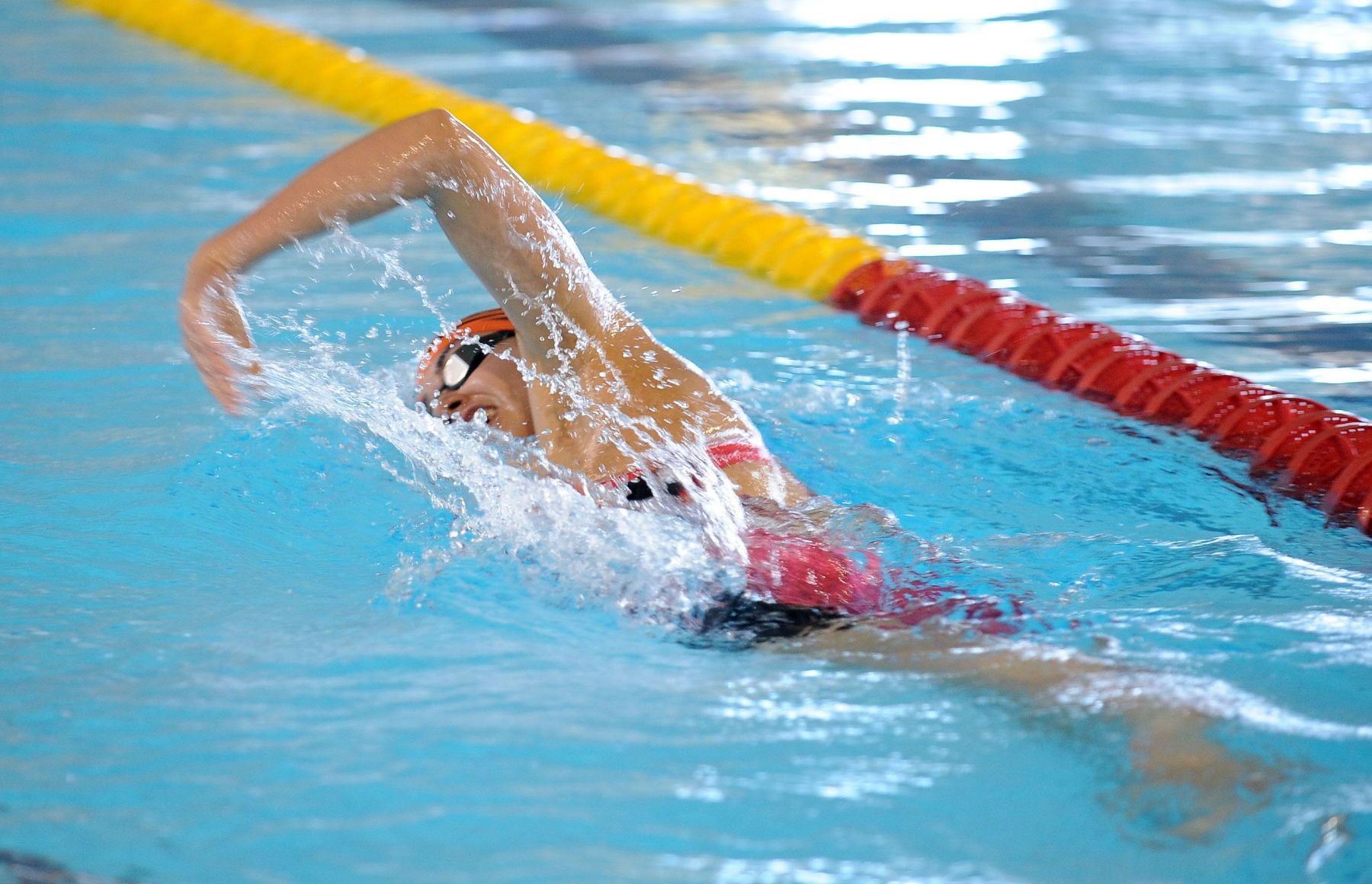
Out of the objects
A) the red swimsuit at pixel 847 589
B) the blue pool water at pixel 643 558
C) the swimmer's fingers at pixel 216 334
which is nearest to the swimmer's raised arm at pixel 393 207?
the swimmer's fingers at pixel 216 334

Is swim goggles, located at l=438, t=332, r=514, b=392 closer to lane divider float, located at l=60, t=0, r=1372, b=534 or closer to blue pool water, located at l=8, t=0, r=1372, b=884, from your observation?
blue pool water, located at l=8, t=0, r=1372, b=884

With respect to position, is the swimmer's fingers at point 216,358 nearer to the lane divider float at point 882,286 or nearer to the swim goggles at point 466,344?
the swim goggles at point 466,344

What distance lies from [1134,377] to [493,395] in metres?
1.52

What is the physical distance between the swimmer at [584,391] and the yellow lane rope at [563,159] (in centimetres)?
144

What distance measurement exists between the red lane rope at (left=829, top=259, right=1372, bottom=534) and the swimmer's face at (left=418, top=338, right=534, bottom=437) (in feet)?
4.61

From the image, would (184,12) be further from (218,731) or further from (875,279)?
(218,731)

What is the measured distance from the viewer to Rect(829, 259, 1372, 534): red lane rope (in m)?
2.79

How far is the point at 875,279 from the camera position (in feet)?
13.1

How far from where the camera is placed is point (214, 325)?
7.40ft

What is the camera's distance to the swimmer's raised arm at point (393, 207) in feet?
7.25

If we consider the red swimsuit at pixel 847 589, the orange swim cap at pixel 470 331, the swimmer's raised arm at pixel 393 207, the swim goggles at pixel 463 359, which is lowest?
the red swimsuit at pixel 847 589

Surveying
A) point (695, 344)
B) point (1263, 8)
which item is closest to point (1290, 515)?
point (695, 344)

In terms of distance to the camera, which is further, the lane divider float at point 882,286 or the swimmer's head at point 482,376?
the lane divider float at point 882,286

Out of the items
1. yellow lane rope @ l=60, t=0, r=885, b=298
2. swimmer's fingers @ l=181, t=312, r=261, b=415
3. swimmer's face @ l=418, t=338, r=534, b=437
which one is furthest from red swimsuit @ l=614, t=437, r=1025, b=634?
yellow lane rope @ l=60, t=0, r=885, b=298
